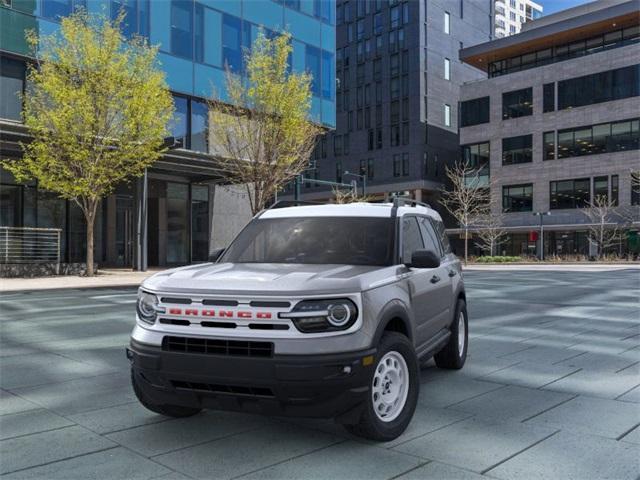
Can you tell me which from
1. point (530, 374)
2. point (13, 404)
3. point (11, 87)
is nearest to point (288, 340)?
point (13, 404)

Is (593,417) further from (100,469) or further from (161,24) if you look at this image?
(161,24)

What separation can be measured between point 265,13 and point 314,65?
4.09 meters

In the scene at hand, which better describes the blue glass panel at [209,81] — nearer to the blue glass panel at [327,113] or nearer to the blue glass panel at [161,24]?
the blue glass panel at [161,24]

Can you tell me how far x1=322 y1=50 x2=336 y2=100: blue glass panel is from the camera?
34.8 m

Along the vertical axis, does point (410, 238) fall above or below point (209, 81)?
below

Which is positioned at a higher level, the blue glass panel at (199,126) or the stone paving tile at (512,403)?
the blue glass panel at (199,126)

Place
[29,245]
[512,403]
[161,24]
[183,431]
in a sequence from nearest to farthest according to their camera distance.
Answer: [183,431] < [512,403] < [29,245] < [161,24]

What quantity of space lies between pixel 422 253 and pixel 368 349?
3.76 feet

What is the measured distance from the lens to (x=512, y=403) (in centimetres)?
553

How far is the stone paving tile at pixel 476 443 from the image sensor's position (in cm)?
406

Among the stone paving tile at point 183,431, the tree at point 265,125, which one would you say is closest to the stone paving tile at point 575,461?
the stone paving tile at point 183,431

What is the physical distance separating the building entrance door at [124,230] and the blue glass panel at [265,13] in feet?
38.0

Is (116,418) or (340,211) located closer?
(116,418)

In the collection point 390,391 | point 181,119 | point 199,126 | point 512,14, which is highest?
point 512,14
